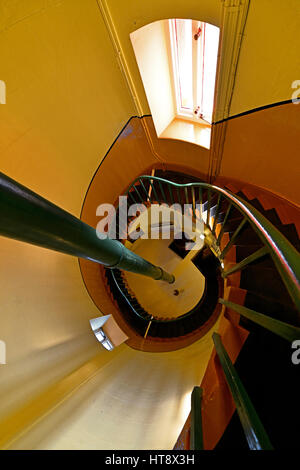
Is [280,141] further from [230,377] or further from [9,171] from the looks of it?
[9,171]

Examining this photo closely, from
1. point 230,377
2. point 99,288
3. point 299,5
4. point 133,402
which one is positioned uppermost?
point 299,5

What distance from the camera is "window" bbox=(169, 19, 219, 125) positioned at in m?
3.07

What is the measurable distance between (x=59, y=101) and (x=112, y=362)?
4174 millimetres

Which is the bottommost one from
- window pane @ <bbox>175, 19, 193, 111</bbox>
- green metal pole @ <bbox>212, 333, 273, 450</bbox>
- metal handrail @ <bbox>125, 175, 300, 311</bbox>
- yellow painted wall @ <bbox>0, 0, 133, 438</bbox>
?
green metal pole @ <bbox>212, 333, 273, 450</bbox>

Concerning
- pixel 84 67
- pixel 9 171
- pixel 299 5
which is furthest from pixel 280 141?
pixel 9 171

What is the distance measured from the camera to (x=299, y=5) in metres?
1.88

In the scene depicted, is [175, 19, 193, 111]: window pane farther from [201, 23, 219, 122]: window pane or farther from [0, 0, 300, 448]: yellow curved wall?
[0, 0, 300, 448]: yellow curved wall

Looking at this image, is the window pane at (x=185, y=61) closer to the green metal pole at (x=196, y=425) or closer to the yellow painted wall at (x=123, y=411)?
the green metal pole at (x=196, y=425)

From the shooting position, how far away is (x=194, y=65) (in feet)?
11.3

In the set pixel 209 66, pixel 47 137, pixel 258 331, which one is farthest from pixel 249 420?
pixel 209 66

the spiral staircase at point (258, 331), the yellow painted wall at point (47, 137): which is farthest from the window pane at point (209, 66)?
the spiral staircase at point (258, 331)

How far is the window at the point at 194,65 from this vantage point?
3068 mm

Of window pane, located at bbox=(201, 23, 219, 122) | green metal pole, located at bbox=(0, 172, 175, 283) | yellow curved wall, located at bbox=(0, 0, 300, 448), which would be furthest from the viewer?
window pane, located at bbox=(201, 23, 219, 122)

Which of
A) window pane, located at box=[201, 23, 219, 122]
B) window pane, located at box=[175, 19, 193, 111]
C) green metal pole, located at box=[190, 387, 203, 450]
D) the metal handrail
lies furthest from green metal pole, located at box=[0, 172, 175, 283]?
window pane, located at box=[175, 19, 193, 111]
